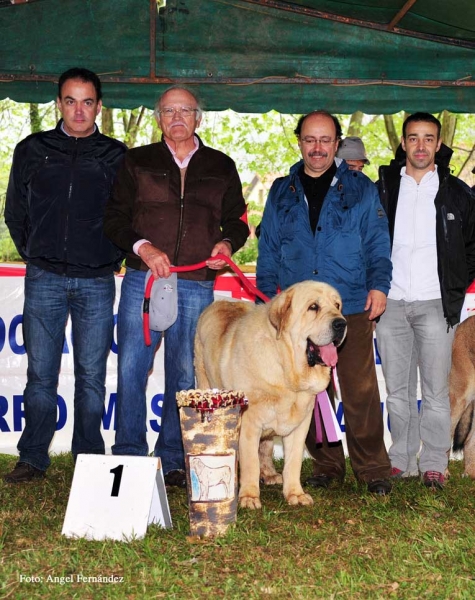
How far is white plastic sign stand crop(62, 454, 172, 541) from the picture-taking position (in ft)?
12.5

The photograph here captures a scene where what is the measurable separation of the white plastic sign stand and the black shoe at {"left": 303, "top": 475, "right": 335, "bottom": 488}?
1456 millimetres

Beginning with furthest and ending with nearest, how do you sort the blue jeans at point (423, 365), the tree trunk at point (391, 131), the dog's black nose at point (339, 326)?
the tree trunk at point (391, 131), the blue jeans at point (423, 365), the dog's black nose at point (339, 326)

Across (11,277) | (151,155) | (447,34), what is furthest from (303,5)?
(11,277)

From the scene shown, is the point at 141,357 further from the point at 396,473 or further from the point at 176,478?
the point at 396,473

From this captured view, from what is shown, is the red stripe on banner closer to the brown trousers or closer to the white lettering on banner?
the white lettering on banner

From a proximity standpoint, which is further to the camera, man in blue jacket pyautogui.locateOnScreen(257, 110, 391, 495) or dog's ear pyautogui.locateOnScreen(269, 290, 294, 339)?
man in blue jacket pyautogui.locateOnScreen(257, 110, 391, 495)

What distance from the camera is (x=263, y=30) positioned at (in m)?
6.24

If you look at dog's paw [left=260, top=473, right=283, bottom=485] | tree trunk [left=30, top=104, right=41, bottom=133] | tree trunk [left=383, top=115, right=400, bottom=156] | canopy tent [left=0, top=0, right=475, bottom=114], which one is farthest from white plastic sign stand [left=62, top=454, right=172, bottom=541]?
tree trunk [left=383, top=115, right=400, bottom=156]

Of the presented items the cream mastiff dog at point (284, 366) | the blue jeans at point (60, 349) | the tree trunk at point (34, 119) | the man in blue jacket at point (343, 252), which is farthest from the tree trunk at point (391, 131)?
the cream mastiff dog at point (284, 366)

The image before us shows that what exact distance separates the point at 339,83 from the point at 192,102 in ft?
6.28

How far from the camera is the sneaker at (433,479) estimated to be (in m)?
5.07

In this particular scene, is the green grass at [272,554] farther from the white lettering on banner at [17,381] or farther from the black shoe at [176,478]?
the white lettering on banner at [17,381]

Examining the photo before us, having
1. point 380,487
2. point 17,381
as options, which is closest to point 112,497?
point 380,487

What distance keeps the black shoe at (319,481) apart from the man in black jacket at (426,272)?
641mm
